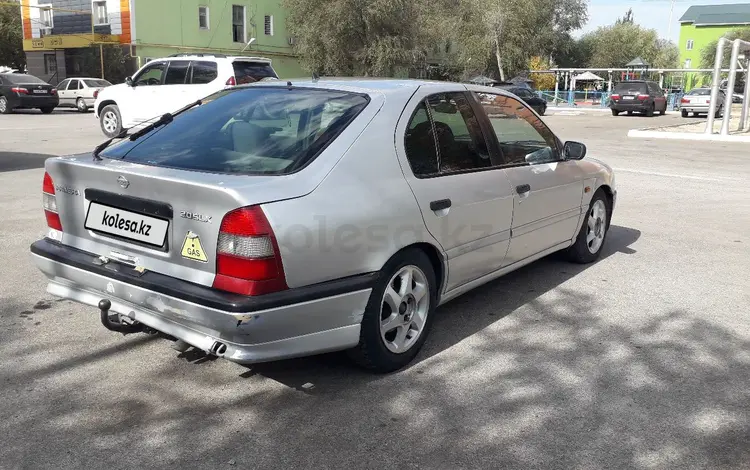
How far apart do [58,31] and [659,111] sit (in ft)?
107

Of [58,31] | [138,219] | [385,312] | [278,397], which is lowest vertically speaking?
[278,397]

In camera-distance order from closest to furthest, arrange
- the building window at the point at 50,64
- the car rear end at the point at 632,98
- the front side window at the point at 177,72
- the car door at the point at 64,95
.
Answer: the front side window at the point at 177,72 < the car door at the point at 64,95 < the car rear end at the point at 632,98 < the building window at the point at 50,64

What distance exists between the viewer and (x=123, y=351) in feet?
12.9

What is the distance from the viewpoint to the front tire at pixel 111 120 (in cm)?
1590

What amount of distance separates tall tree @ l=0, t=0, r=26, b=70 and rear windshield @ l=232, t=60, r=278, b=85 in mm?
38082

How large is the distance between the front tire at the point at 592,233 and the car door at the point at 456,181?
1553 millimetres

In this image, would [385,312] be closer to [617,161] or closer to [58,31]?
[617,161]

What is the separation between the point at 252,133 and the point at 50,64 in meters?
41.1

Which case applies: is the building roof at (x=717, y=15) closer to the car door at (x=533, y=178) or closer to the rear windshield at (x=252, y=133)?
the car door at (x=533, y=178)

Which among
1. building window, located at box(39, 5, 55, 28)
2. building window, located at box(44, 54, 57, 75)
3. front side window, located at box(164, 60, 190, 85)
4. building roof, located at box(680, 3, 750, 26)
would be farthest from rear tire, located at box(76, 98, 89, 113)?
building roof, located at box(680, 3, 750, 26)

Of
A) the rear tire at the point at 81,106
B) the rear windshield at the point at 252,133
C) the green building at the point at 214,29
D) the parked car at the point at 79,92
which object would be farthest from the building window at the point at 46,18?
the rear windshield at the point at 252,133

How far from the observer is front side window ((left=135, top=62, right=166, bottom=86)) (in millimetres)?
15281

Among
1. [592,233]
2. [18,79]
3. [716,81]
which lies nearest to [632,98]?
[716,81]

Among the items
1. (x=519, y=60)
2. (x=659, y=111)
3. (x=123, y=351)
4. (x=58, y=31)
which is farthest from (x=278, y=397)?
(x=519, y=60)
